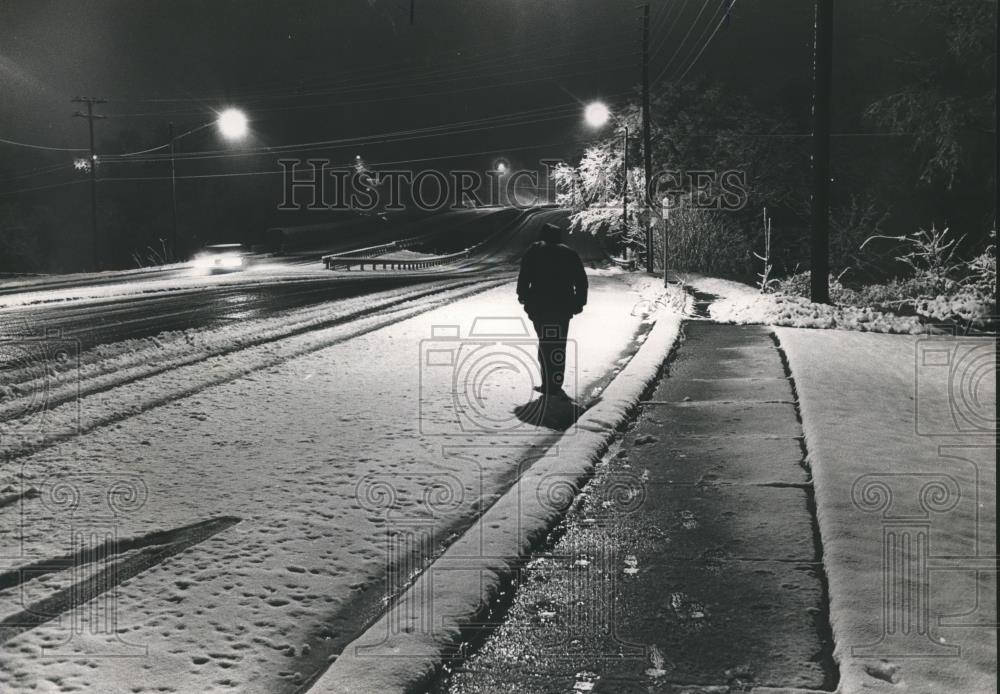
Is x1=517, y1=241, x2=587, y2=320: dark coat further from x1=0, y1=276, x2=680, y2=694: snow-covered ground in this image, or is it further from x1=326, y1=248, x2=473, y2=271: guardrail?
x1=326, y1=248, x2=473, y2=271: guardrail

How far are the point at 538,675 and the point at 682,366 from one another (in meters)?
7.93

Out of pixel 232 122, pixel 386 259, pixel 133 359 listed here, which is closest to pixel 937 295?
pixel 133 359

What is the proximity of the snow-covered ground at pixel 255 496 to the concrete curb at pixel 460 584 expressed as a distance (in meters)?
0.17

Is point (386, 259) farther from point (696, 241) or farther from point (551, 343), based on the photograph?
point (551, 343)

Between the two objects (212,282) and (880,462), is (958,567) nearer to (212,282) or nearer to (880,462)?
(880,462)

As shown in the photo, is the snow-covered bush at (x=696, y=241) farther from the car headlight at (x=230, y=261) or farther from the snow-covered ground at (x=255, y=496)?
the snow-covered ground at (x=255, y=496)

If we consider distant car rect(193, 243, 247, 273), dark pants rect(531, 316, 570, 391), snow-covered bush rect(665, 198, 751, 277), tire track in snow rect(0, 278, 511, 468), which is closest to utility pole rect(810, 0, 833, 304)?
tire track in snow rect(0, 278, 511, 468)

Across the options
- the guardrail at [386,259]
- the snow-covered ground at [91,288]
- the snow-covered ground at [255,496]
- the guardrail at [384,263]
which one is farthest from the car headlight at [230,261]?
the snow-covered ground at [255,496]

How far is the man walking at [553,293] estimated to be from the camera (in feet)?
28.0

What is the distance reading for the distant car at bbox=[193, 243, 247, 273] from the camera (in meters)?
38.4

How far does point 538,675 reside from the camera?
136 inches

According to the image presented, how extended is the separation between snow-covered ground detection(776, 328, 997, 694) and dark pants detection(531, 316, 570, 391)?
8.07 ft

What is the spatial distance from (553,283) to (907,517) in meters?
4.29

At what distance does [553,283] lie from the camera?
8555 mm
